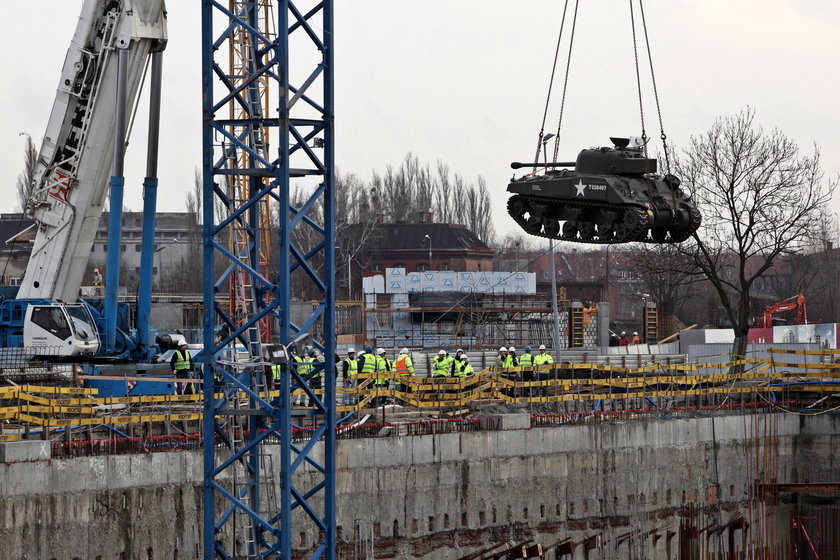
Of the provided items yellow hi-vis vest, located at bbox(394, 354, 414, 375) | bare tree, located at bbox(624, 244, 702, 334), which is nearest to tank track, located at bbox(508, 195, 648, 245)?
yellow hi-vis vest, located at bbox(394, 354, 414, 375)

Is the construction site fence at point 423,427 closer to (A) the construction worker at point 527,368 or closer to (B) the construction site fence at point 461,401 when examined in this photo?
(B) the construction site fence at point 461,401

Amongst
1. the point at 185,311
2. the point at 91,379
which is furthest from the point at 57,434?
the point at 185,311

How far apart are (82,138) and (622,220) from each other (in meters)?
11.7

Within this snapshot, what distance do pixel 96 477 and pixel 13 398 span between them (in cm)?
374

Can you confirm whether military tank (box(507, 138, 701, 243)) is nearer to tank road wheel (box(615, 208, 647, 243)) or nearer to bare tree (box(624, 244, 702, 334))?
tank road wheel (box(615, 208, 647, 243))

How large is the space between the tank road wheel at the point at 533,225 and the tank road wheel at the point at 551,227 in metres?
0.14

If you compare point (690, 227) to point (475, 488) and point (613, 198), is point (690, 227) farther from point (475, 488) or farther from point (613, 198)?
point (475, 488)

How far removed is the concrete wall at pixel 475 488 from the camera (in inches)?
766

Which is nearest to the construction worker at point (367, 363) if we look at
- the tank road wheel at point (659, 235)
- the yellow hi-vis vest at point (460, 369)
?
the yellow hi-vis vest at point (460, 369)

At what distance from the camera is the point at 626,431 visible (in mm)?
27266

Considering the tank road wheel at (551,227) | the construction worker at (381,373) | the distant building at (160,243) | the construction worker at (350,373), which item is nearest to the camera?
the tank road wheel at (551,227)

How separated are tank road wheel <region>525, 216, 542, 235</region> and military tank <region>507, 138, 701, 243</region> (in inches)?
10.8

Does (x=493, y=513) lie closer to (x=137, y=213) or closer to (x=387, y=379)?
(x=387, y=379)

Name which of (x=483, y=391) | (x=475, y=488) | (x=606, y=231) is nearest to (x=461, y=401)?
(x=483, y=391)
